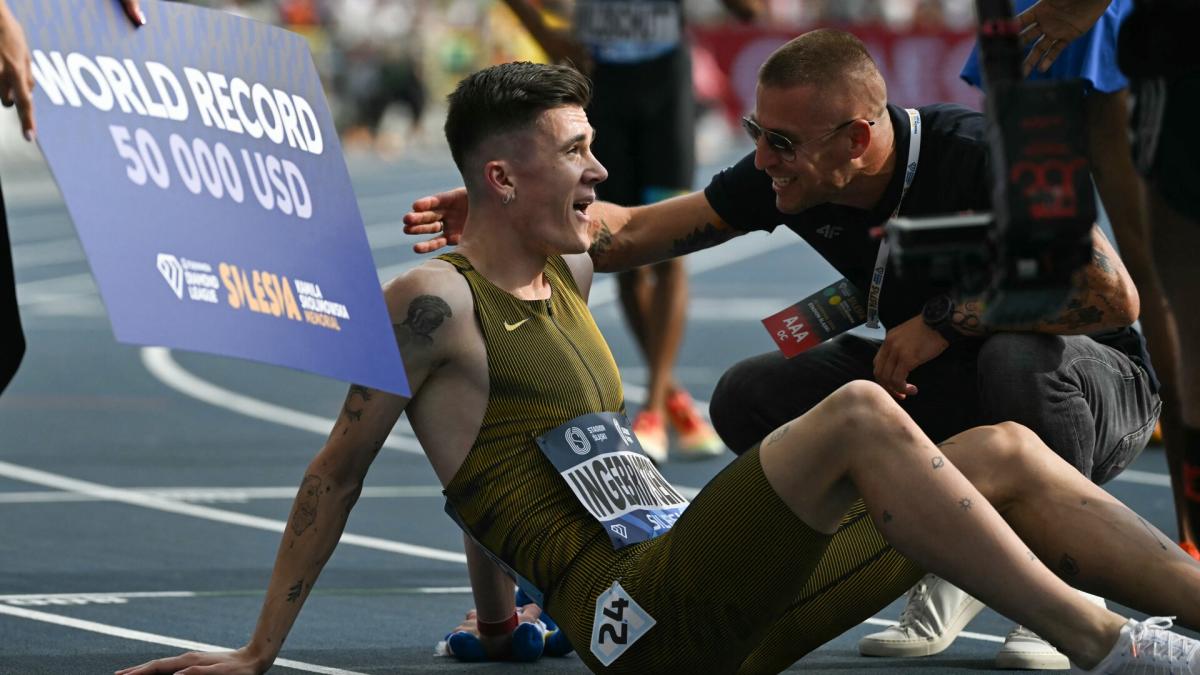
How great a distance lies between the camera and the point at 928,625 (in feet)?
15.4

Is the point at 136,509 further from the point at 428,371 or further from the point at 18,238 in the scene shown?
the point at 18,238

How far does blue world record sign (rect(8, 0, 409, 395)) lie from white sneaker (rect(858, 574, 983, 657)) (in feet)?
5.36

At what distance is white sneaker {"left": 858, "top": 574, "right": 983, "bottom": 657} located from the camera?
468 cm

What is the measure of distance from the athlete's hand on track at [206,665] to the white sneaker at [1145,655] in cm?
158

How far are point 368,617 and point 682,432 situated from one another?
9.69 feet

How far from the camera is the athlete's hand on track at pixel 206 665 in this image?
3977mm

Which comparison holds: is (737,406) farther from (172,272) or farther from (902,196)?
(172,272)

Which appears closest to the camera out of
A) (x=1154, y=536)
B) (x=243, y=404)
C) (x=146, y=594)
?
(x=1154, y=536)

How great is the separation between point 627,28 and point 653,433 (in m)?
1.75

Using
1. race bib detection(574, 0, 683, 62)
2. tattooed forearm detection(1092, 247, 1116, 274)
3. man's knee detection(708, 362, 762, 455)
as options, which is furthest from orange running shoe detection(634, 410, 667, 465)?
tattooed forearm detection(1092, 247, 1116, 274)

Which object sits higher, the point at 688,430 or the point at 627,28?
the point at 627,28

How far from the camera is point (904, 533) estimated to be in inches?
142

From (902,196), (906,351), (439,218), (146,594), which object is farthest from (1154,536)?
(146,594)

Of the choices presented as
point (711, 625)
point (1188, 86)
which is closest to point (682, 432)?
point (711, 625)
